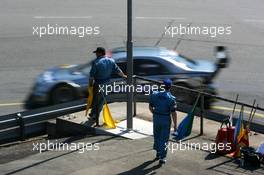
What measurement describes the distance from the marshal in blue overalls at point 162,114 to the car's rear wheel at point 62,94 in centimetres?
528

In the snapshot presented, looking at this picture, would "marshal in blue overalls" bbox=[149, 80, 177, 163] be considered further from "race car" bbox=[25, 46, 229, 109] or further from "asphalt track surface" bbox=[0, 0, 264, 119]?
"asphalt track surface" bbox=[0, 0, 264, 119]

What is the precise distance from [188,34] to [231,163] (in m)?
14.2

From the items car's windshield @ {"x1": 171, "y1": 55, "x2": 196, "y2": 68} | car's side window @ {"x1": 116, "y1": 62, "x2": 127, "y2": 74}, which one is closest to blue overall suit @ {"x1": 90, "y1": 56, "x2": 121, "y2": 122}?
car's side window @ {"x1": 116, "y1": 62, "x2": 127, "y2": 74}

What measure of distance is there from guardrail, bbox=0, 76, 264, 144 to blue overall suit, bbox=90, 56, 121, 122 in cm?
70

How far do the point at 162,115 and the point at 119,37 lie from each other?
12744 millimetres

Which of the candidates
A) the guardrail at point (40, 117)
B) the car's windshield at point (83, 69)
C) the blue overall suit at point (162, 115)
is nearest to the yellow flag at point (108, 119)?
the guardrail at point (40, 117)

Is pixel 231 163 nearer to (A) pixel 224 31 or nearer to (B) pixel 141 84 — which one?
(B) pixel 141 84

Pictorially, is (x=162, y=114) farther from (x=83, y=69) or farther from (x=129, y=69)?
(x=83, y=69)

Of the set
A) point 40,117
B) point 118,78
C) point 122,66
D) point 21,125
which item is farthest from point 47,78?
point 21,125

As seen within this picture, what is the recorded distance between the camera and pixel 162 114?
11.3 meters

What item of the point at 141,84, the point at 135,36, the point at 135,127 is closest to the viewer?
the point at 135,127

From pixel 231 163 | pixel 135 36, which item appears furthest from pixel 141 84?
pixel 135 36

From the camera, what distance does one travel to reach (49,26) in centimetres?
2556

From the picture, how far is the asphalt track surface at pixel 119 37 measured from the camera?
62.7 ft
